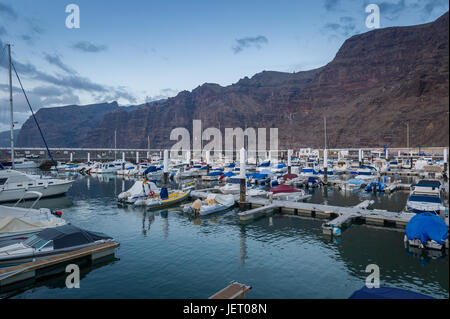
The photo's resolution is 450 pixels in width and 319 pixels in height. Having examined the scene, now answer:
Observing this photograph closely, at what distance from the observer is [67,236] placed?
17531mm

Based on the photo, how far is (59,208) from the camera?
1350 inches

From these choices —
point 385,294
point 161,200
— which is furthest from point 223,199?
point 385,294

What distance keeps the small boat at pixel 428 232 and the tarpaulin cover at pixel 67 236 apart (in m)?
Result: 21.1

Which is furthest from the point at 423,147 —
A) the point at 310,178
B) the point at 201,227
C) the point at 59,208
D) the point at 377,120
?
the point at 59,208

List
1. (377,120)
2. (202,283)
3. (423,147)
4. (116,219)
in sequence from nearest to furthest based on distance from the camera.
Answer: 1. (202,283)
2. (116,219)
3. (423,147)
4. (377,120)

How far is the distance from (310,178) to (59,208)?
3815cm

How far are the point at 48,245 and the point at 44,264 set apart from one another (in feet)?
4.80

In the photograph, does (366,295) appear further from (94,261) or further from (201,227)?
(201,227)

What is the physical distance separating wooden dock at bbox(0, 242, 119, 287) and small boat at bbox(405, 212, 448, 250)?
19919 millimetres

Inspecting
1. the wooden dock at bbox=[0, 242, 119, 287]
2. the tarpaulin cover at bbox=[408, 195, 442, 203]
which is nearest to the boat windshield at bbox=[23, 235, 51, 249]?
the wooden dock at bbox=[0, 242, 119, 287]
